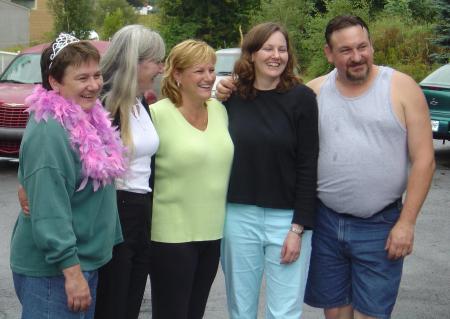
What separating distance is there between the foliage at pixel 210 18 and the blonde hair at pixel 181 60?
35.1m

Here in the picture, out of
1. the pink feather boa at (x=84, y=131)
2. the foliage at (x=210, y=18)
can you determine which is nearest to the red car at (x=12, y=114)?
the pink feather boa at (x=84, y=131)

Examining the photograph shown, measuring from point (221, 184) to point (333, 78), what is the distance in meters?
0.82

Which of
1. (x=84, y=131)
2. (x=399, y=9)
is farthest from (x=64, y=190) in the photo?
(x=399, y=9)

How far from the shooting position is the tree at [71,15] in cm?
3562

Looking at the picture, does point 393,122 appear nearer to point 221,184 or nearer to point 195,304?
point 221,184

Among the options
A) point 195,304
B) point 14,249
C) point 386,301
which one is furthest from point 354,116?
point 14,249

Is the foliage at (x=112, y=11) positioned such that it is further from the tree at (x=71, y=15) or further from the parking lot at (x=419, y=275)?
the parking lot at (x=419, y=275)

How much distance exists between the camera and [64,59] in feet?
9.50

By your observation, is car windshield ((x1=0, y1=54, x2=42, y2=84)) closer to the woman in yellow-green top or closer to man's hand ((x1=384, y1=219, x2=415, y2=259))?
the woman in yellow-green top

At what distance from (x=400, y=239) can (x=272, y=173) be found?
0.71 meters

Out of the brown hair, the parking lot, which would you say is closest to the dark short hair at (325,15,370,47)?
the brown hair

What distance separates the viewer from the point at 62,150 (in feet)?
9.11

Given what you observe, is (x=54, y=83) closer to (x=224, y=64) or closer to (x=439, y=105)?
(x=439, y=105)

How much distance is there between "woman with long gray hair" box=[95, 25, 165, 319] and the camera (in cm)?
337
